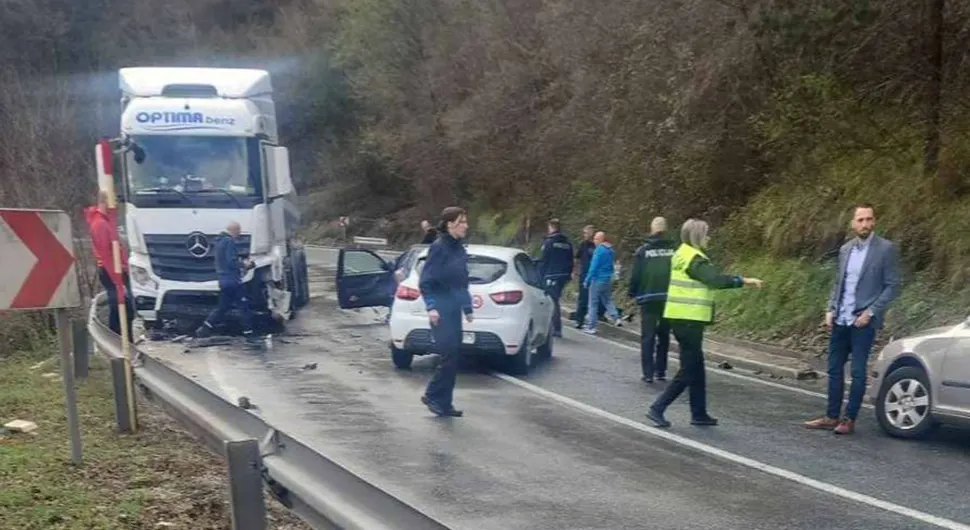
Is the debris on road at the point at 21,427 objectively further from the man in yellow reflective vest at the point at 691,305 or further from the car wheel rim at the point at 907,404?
the car wheel rim at the point at 907,404

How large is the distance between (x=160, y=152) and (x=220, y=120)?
103cm

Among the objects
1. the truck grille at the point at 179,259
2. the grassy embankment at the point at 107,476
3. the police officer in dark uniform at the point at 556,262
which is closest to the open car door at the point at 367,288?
the truck grille at the point at 179,259

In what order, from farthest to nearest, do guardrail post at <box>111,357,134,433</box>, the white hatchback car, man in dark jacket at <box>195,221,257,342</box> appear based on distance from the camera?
man in dark jacket at <box>195,221,257,342</box>
the white hatchback car
guardrail post at <box>111,357,134,433</box>

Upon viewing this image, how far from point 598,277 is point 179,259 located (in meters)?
7.03

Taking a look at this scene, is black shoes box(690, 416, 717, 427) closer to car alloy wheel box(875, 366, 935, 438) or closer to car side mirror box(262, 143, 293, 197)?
car alloy wheel box(875, 366, 935, 438)

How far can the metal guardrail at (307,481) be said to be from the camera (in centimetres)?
427

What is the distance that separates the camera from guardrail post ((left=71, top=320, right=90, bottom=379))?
11500 millimetres

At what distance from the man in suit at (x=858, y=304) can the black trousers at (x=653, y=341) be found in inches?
129

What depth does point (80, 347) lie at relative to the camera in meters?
11.7

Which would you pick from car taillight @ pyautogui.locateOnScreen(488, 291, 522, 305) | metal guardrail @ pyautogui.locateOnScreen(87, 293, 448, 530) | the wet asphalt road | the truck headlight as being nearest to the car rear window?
car taillight @ pyautogui.locateOnScreen(488, 291, 522, 305)

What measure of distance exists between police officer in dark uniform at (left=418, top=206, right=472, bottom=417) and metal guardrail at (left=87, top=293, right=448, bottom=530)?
3130mm

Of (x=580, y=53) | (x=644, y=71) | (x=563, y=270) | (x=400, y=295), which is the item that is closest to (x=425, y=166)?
(x=580, y=53)

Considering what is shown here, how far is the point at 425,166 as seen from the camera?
4397 centimetres

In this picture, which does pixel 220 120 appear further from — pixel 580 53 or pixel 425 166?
pixel 425 166
